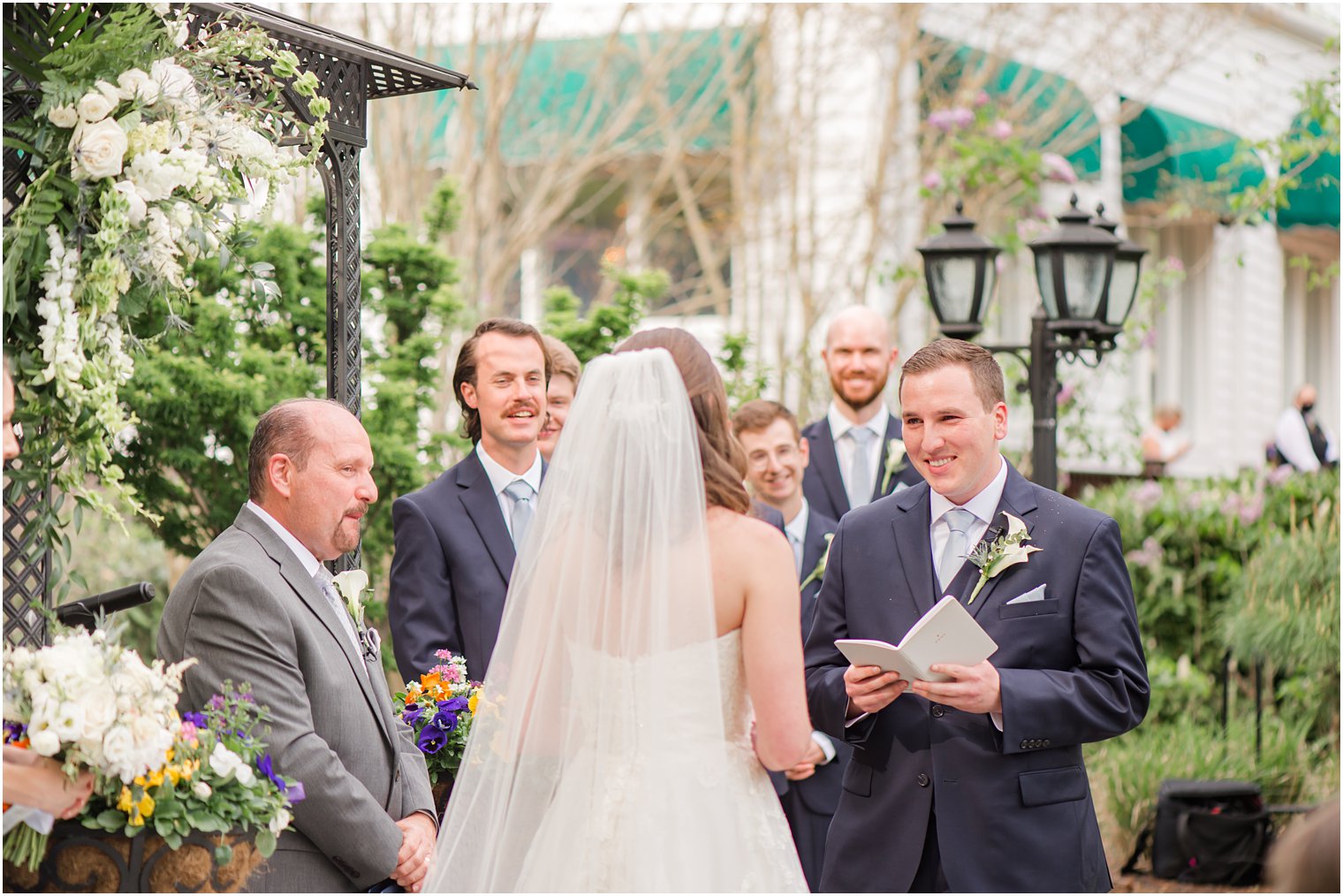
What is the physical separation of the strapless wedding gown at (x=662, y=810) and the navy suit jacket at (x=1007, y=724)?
640 millimetres

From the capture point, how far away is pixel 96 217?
355 cm

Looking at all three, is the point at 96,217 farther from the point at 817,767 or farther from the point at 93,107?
the point at 817,767

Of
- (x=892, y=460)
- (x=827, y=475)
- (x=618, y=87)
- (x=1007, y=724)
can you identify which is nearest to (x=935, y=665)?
(x=1007, y=724)

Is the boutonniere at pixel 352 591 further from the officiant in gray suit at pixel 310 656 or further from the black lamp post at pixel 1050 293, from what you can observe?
the black lamp post at pixel 1050 293

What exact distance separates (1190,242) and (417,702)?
1963cm

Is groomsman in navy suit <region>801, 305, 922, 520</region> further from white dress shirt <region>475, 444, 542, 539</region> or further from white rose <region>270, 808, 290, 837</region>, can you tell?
white rose <region>270, 808, 290, 837</region>

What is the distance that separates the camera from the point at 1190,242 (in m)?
22.0

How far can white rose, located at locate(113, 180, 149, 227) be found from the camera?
349 cm

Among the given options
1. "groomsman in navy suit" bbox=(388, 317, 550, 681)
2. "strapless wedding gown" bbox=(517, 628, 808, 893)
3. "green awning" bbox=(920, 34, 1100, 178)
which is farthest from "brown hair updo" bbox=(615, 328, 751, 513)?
"green awning" bbox=(920, 34, 1100, 178)

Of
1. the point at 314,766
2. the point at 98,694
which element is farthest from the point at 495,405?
the point at 98,694

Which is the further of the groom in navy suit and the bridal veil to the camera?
the groom in navy suit

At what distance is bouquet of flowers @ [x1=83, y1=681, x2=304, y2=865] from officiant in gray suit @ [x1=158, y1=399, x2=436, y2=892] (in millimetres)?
187

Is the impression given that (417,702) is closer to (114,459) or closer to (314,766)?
(314,766)

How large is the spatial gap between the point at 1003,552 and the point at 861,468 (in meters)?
2.96
